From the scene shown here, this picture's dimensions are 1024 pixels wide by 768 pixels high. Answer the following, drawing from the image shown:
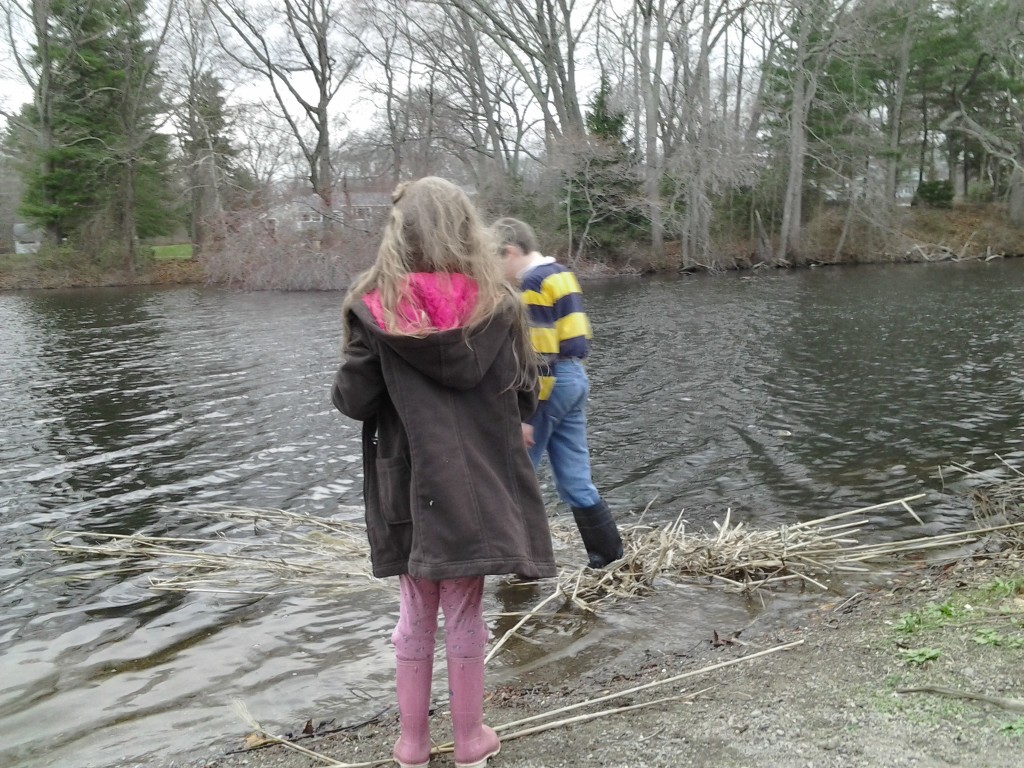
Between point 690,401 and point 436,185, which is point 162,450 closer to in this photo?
point 690,401

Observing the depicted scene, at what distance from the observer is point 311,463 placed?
29.8 ft

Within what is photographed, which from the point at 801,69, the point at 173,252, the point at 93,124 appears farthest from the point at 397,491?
the point at 173,252

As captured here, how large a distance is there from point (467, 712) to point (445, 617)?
13.3 inches

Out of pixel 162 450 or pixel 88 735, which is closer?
pixel 88 735

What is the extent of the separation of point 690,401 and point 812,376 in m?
2.49

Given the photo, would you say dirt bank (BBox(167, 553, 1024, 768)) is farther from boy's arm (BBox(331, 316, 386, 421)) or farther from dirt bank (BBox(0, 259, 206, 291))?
dirt bank (BBox(0, 259, 206, 291))

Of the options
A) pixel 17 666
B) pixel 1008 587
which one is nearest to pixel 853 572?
pixel 1008 587

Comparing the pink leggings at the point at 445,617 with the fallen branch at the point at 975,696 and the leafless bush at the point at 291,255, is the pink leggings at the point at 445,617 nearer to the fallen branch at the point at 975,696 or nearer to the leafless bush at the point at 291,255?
the fallen branch at the point at 975,696

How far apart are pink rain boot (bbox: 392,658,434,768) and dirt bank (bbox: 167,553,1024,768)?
0.24 meters

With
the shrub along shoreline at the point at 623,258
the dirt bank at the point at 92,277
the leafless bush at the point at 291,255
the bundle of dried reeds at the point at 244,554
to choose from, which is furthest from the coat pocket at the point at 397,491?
the dirt bank at the point at 92,277

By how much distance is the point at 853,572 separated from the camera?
5.48m

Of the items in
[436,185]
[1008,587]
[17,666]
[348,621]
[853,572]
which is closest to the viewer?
[436,185]

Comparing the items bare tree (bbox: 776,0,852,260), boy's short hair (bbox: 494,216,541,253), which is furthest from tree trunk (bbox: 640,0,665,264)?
boy's short hair (bbox: 494,216,541,253)

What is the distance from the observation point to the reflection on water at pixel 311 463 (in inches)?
174
